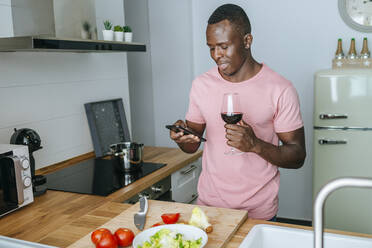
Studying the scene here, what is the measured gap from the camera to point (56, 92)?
2.22m

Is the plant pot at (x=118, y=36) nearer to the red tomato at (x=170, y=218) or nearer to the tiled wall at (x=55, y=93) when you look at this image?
the tiled wall at (x=55, y=93)

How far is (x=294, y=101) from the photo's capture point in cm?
153

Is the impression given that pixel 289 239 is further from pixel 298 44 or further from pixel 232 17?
pixel 298 44

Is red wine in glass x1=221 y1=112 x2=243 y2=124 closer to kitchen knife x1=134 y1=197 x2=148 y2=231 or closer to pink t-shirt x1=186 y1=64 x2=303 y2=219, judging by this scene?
pink t-shirt x1=186 y1=64 x2=303 y2=219

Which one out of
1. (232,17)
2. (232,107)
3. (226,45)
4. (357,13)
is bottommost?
(232,107)

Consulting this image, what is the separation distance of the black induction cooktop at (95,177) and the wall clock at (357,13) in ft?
6.51

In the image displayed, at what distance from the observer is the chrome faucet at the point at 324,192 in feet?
1.91

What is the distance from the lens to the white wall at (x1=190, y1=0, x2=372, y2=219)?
3170 millimetres

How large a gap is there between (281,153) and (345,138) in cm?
151

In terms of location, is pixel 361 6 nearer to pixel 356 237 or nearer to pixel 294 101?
pixel 294 101

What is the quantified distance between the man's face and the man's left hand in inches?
10.9

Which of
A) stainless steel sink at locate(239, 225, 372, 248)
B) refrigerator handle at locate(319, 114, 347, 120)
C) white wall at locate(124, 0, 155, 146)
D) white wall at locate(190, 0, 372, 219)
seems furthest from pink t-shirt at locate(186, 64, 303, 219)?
white wall at locate(124, 0, 155, 146)

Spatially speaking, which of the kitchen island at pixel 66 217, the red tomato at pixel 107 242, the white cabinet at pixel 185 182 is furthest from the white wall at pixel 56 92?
the red tomato at pixel 107 242

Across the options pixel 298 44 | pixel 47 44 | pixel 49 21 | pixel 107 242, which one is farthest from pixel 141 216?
pixel 298 44
